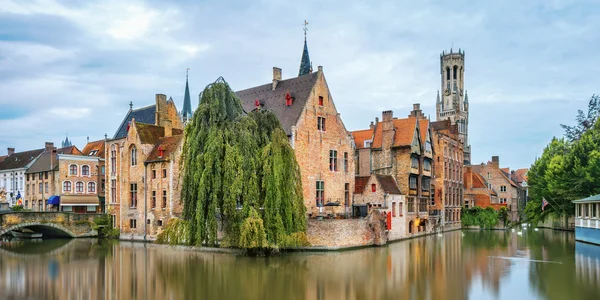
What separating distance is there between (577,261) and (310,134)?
19497mm

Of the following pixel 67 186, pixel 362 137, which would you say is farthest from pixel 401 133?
pixel 67 186

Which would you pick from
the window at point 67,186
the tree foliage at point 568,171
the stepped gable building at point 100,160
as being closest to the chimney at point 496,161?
the tree foliage at point 568,171

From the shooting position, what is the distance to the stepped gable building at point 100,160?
5328 cm

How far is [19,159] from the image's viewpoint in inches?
2387

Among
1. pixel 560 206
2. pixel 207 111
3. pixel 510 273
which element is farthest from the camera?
pixel 560 206

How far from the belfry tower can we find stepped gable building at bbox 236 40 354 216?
87.7 metres

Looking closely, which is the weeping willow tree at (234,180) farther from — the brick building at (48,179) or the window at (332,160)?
the brick building at (48,179)

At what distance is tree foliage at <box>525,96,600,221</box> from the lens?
150 feet

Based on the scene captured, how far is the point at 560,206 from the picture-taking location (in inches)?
2010

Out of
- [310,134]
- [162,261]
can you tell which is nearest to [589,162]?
[310,134]

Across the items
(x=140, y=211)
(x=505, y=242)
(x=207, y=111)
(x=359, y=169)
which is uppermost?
(x=207, y=111)

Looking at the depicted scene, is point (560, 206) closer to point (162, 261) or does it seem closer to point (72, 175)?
point (162, 261)

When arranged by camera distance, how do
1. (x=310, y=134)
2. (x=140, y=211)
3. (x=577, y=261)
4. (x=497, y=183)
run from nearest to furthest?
(x=577, y=261)
(x=310, y=134)
(x=140, y=211)
(x=497, y=183)

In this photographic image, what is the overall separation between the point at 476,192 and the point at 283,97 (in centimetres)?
3405
